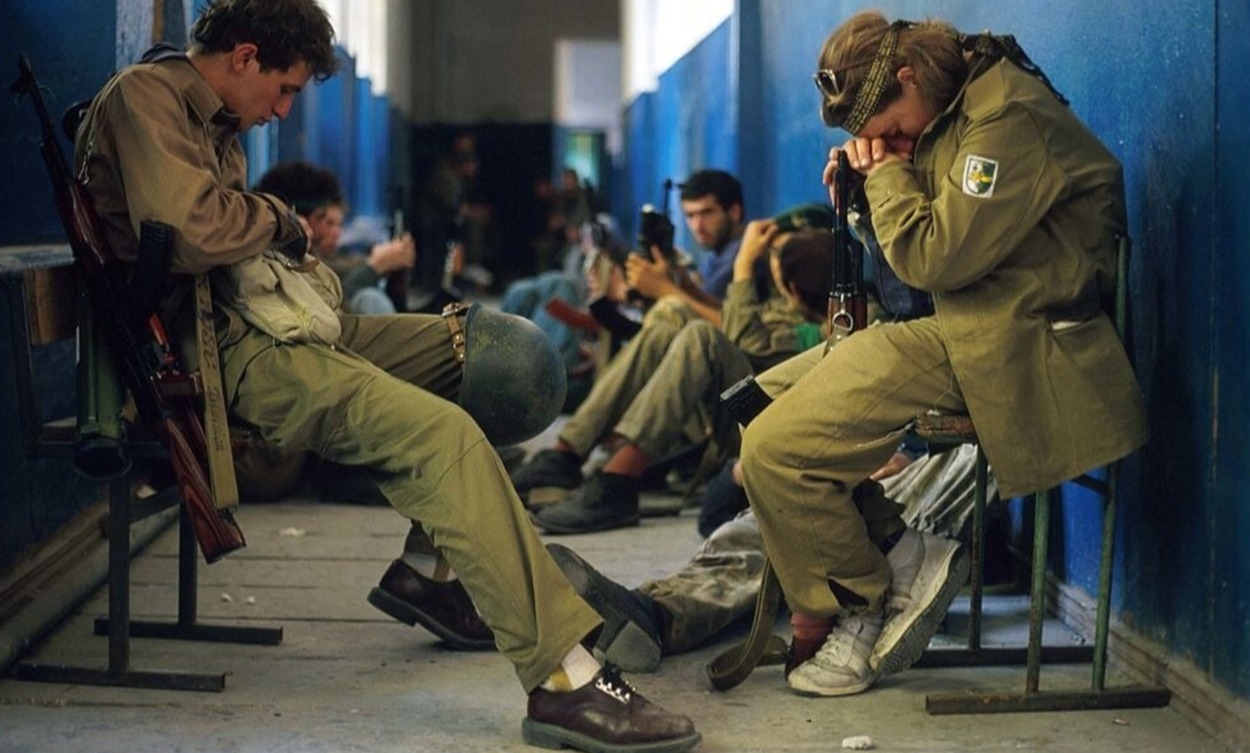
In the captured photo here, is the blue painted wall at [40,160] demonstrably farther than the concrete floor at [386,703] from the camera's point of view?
Yes

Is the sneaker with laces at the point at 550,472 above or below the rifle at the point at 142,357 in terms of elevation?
below

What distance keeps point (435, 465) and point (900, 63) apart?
108cm

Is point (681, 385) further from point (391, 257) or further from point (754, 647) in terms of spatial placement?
point (754, 647)

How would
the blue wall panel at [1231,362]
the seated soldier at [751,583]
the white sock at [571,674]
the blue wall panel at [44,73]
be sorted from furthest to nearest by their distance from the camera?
the blue wall panel at [44,73] → the seated soldier at [751,583] → the white sock at [571,674] → the blue wall panel at [1231,362]

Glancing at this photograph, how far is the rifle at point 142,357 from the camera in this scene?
301 cm

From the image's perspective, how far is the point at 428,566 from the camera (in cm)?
433

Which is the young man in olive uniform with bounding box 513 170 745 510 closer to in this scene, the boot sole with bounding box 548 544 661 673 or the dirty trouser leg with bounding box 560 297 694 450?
the dirty trouser leg with bounding box 560 297 694 450

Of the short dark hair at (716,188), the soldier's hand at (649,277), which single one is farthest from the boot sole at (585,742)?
the short dark hair at (716,188)

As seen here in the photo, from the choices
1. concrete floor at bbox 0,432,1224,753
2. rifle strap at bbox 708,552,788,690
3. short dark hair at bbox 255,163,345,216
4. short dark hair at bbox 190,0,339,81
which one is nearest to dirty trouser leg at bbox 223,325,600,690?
concrete floor at bbox 0,432,1224,753

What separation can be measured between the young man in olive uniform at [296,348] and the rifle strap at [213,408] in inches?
0.4

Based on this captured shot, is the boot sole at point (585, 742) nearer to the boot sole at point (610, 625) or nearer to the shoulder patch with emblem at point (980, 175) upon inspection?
the boot sole at point (610, 625)

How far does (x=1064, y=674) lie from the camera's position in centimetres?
330

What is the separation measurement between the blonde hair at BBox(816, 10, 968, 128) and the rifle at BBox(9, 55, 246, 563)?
122 cm

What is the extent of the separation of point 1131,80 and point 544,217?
16.0m
